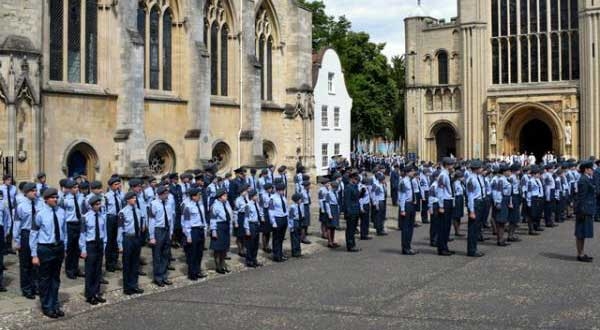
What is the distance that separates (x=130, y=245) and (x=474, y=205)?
312 inches

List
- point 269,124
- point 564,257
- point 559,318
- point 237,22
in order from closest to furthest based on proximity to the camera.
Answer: point 559,318 < point 564,257 < point 237,22 < point 269,124

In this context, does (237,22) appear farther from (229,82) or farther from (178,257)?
(178,257)

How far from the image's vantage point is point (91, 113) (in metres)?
23.2

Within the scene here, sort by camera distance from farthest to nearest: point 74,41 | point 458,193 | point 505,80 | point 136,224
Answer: point 505,80 → point 74,41 → point 458,193 → point 136,224

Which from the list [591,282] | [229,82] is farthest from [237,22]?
[591,282]

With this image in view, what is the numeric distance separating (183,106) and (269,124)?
6.62m

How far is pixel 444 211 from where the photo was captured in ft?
50.7

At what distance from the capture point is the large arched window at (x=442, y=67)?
4775cm

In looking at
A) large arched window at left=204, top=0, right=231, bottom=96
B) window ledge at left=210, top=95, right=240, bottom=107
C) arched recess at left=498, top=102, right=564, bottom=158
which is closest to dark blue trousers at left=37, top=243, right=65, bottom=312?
window ledge at left=210, top=95, right=240, bottom=107

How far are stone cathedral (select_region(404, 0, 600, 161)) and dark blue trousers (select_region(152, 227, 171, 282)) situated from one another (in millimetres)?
34017

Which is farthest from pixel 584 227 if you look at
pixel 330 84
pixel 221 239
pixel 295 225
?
pixel 330 84

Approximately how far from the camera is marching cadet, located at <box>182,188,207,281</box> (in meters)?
12.7

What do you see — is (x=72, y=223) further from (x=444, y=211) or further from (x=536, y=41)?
(x=536, y=41)

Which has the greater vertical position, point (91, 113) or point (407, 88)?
point (407, 88)
